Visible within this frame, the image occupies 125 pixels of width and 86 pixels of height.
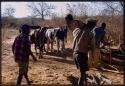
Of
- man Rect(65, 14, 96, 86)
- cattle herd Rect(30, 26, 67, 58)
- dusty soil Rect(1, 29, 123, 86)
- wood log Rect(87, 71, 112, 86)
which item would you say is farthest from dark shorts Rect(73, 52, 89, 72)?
cattle herd Rect(30, 26, 67, 58)

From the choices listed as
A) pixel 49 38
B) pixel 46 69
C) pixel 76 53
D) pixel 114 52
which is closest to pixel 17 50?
pixel 76 53

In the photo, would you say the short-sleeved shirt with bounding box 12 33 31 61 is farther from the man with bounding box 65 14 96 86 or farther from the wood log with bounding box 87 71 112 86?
→ the wood log with bounding box 87 71 112 86

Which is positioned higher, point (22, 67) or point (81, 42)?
point (81, 42)

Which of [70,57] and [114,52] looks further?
[70,57]

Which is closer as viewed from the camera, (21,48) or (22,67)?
(21,48)

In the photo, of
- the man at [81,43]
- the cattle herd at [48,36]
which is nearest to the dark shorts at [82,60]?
the man at [81,43]

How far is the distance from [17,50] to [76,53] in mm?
1561

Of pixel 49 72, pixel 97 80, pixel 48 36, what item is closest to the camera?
pixel 97 80

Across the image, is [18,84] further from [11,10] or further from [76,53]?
[11,10]

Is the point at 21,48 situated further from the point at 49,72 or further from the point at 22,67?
the point at 49,72

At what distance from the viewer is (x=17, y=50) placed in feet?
29.1

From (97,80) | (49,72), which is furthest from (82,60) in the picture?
(49,72)

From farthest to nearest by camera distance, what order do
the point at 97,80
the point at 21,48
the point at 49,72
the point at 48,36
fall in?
the point at 48,36
the point at 49,72
the point at 97,80
the point at 21,48

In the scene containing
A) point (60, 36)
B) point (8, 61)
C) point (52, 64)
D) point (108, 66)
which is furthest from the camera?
point (60, 36)
